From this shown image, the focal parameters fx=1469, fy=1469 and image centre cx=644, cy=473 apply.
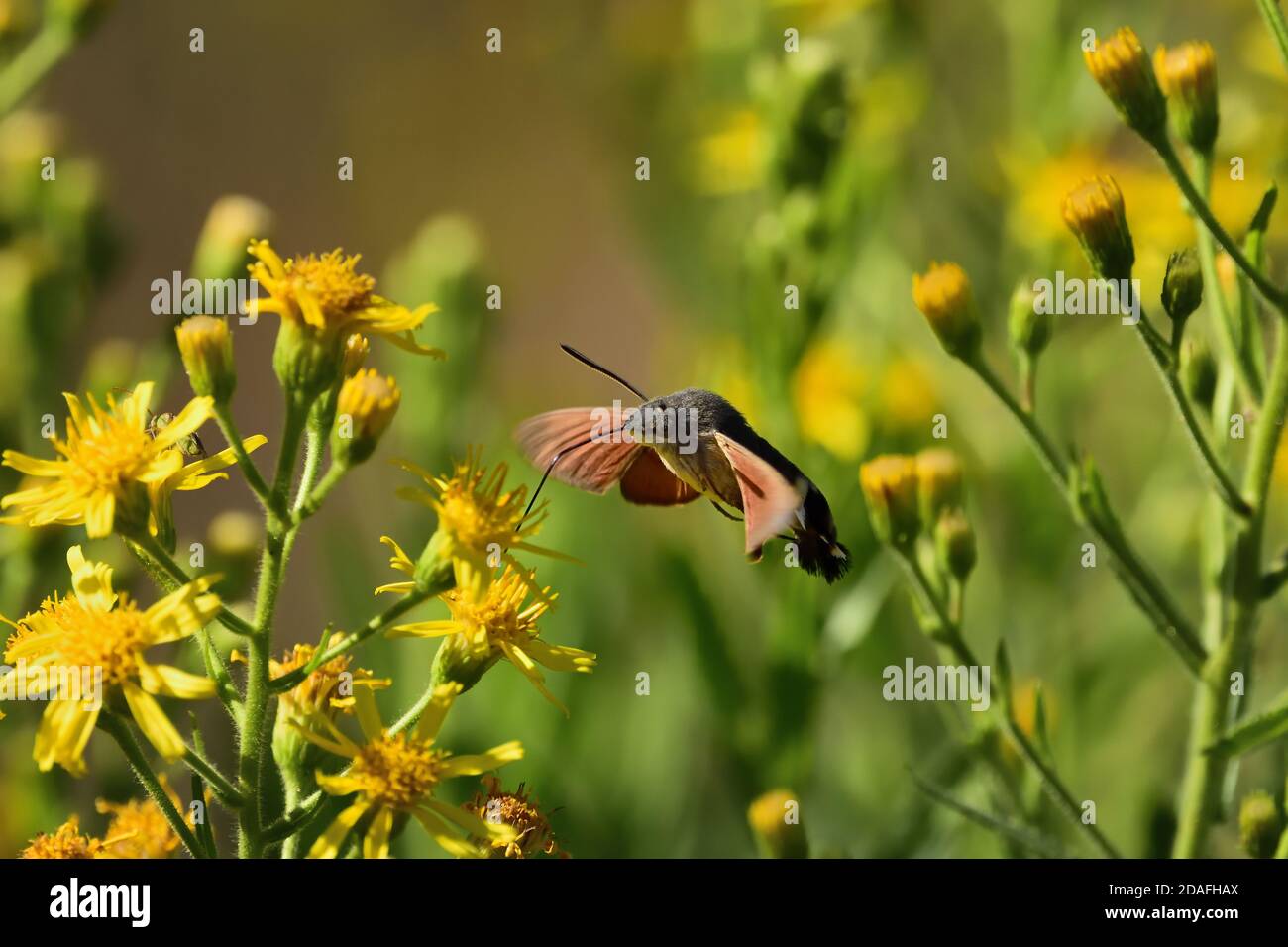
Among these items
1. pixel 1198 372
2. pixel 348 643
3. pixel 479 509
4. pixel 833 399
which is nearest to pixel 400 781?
pixel 348 643

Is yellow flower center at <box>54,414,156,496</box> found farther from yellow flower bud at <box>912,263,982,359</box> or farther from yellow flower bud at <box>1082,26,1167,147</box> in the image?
yellow flower bud at <box>1082,26,1167,147</box>

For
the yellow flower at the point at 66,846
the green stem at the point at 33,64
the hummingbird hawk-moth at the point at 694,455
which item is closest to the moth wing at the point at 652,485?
the hummingbird hawk-moth at the point at 694,455

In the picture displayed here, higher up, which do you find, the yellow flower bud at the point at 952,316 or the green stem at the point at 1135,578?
the yellow flower bud at the point at 952,316

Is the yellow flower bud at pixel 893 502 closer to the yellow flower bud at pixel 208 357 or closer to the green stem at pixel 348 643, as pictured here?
the green stem at pixel 348 643

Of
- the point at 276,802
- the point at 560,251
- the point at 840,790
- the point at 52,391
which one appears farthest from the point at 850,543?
the point at 560,251

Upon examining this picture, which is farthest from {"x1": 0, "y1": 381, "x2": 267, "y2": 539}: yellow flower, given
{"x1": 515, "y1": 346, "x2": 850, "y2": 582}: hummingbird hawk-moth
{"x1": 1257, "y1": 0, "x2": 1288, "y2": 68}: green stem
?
{"x1": 1257, "y1": 0, "x2": 1288, "y2": 68}: green stem
